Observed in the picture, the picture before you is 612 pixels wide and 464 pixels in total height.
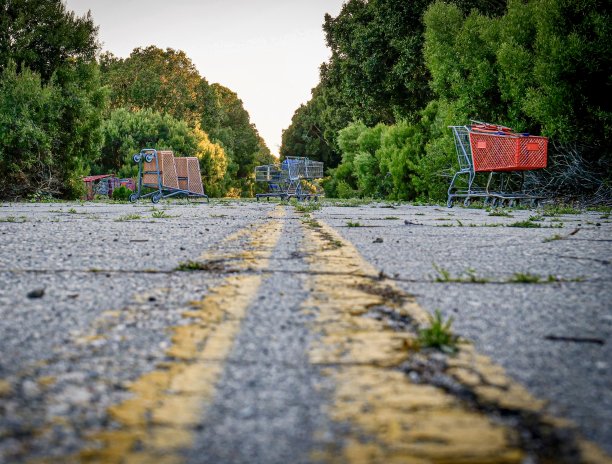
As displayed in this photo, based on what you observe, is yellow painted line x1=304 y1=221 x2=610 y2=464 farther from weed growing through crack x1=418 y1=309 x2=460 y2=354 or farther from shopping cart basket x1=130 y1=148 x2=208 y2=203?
shopping cart basket x1=130 y1=148 x2=208 y2=203

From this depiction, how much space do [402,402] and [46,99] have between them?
16.6 metres

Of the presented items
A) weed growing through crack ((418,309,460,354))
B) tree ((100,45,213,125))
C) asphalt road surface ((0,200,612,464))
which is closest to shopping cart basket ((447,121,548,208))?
asphalt road surface ((0,200,612,464))

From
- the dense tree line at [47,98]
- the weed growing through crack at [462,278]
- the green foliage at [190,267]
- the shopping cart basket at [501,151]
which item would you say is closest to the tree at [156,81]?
the dense tree line at [47,98]

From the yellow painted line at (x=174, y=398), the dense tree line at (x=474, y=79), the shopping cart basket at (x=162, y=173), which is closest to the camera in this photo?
the yellow painted line at (x=174, y=398)

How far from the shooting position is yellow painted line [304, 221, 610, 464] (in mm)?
833

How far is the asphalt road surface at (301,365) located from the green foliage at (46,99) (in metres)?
14.0

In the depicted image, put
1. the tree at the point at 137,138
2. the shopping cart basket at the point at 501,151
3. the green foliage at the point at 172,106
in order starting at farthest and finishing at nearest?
the green foliage at the point at 172,106 < the tree at the point at 137,138 < the shopping cart basket at the point at 501,151

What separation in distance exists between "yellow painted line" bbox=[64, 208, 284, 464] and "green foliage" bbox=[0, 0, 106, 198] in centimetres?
1513

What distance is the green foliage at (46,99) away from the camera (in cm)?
1473

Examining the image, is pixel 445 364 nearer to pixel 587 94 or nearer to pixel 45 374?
pixel 45 374

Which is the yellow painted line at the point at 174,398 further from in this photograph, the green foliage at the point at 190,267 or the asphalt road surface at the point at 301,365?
the green foliage at the point at 190,267

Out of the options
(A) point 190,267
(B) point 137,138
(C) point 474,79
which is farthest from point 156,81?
(A) point 190,267

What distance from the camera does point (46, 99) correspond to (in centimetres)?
1531

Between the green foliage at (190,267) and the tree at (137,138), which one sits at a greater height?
the tree at (137,138)
